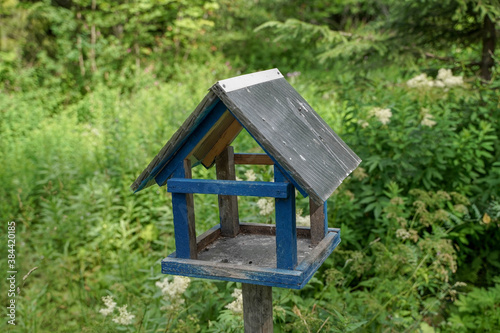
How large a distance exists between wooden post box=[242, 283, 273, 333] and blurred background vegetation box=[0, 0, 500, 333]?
10.4 inches

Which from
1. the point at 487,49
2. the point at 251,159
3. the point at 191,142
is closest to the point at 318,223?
the point at 251,159

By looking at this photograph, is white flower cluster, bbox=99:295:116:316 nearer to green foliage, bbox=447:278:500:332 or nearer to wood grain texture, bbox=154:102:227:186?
wood grain texture, bbox=154:102:227:186

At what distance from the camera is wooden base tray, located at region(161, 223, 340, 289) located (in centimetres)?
181

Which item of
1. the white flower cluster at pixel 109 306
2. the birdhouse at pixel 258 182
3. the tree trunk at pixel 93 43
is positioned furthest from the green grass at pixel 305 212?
the tree trunk at pixel 93 43

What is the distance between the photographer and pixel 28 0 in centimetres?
1171

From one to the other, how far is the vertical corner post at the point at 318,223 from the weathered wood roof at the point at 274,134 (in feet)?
0.83

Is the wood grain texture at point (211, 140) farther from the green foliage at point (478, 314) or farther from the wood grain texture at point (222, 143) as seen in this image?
the green foliage at point (478, 314)

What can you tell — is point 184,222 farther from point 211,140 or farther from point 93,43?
point 93,43

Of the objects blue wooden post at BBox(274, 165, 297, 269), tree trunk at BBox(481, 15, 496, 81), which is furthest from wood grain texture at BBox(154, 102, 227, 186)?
tree trunk at BBox(481, 15, 496, 81)

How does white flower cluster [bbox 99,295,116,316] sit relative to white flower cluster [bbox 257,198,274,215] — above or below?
below

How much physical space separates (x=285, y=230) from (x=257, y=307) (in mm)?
565

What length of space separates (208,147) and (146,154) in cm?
311

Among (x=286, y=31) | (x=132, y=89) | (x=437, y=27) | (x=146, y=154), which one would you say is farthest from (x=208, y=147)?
(x=132, y=89)

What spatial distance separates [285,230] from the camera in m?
1.82
